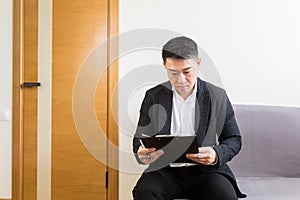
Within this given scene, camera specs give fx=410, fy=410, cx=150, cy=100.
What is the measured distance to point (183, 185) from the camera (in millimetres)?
2008

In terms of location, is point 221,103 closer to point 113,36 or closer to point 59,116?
point 113,36

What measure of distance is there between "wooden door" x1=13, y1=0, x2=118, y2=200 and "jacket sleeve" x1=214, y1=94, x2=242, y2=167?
1.02 meters

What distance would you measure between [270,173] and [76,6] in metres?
1.73

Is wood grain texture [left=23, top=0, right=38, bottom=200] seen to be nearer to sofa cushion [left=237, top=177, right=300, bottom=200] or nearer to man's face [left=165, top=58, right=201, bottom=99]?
man's face [left=165, top=58, right=201, bottom=99]

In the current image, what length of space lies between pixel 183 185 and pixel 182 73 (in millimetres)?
548

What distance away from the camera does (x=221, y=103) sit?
83.4 inches

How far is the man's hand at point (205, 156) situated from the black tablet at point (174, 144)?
0.03 meters

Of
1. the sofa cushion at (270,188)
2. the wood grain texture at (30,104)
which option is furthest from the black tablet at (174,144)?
the wood grain texture at (30,104)

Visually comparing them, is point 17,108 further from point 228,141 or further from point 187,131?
point 228,141

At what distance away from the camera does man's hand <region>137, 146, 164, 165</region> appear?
6.39 ft
